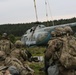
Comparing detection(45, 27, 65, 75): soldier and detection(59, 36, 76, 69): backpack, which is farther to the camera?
detection(45, 27, 65, 75): soldier

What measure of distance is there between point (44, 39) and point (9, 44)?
19025 mm

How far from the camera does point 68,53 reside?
1197 cm

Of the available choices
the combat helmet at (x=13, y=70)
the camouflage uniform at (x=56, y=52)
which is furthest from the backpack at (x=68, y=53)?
the combat helmet at (x=13, y=70)

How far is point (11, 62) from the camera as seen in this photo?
37.6 ft

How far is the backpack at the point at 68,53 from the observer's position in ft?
38.4

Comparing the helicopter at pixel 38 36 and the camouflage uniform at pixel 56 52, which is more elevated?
the camouflage uniform at pixel 56 52

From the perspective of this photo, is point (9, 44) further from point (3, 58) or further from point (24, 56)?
point (3, 58)

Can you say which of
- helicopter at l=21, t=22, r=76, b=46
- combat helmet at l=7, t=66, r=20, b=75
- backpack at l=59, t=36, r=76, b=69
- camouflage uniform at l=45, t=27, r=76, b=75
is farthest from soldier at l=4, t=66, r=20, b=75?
helicopter at l=21, t=22, r=76, b=46

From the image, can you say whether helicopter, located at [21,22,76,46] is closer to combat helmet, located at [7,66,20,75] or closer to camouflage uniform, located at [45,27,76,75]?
camouflage uniform, located at [45,27,76,75]

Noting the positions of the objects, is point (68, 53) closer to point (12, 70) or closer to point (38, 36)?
point (12, 70)

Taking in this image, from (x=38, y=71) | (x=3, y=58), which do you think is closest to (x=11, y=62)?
(x=3, y=58)

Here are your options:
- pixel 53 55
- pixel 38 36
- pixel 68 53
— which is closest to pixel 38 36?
pixel 38 36

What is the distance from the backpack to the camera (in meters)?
11.7

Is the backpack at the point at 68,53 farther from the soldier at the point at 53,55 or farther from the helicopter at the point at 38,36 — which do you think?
the helicopter at the point at 38,36
